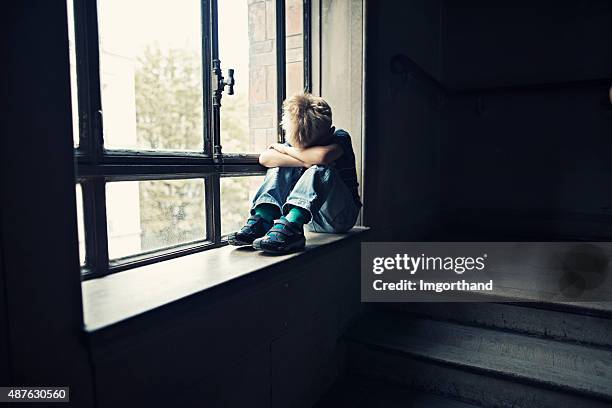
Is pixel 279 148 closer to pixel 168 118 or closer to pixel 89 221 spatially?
pixel 168 118

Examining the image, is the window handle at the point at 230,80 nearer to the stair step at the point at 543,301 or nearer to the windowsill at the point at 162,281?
the windowsill at the point at 162,281

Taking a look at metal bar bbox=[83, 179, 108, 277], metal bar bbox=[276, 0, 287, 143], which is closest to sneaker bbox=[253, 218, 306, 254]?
metal bar bbox=[83, 179, 108, 277]

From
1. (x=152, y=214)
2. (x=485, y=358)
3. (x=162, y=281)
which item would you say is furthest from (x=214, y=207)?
(x=485, y=358)

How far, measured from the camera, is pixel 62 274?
780 mm

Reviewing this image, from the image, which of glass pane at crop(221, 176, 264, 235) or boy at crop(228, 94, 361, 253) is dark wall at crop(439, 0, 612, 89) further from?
glass pane at crop(221, 176, 264, 235)

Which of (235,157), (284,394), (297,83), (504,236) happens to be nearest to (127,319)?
(284,394)

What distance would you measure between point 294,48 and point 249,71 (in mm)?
320

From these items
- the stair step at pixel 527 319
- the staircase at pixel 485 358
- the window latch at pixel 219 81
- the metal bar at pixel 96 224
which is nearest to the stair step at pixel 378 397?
the staircase at pixel 485 358

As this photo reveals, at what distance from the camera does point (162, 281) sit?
1.10 metres

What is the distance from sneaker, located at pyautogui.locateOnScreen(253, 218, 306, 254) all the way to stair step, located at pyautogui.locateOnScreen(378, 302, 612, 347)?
794mm

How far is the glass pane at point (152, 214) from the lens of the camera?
1.21 metres

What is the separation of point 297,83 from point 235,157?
1.79ft

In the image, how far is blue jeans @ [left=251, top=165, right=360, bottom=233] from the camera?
1.50m

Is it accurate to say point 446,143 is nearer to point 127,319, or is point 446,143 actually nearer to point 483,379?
point 483,379
